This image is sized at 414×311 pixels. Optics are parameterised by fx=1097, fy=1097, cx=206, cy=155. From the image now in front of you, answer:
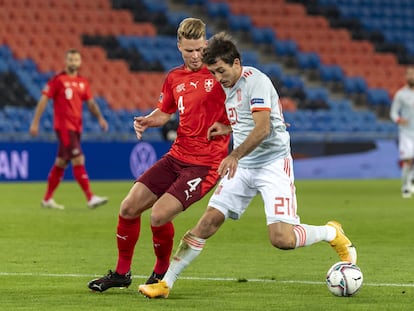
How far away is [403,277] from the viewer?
8766mm

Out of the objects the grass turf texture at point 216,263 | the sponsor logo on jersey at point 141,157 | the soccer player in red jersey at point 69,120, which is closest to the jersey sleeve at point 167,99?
the grass turf texture at point 216,263

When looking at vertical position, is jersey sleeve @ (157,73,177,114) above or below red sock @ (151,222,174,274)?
above

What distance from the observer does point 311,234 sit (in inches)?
311

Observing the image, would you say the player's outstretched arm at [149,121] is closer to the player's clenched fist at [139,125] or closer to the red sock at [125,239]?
the player's clenched fist at [139,125]

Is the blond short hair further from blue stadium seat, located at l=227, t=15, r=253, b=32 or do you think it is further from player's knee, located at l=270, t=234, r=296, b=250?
blue stadium seat, located at l=227, t=15, r=253, b=32

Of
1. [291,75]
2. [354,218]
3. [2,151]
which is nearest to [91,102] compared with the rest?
[354,218]

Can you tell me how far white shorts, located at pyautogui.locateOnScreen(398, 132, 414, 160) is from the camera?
19.5m

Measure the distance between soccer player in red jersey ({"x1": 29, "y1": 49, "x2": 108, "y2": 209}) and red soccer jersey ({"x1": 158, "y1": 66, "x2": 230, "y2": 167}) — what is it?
7599 millimetres

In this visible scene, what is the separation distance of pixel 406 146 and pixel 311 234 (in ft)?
39.4

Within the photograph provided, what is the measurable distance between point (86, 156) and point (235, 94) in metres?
15.9

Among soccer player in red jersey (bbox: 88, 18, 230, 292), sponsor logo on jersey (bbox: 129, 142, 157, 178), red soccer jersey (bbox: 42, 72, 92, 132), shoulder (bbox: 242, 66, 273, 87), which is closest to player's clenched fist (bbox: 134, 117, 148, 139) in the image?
soccer player in red jersey (bbox: 88, 18, 230, 292)

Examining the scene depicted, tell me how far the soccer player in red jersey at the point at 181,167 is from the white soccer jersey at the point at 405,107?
36.8 feet

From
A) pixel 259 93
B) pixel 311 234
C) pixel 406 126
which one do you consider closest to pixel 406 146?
pixel 406 126

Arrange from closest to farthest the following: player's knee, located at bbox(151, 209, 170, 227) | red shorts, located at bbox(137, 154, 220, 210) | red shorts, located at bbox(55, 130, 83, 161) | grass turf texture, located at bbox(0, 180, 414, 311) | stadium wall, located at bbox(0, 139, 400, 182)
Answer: grass turf texture, located at bbox(0, 180, 414, 311)
player's knee, located at bbox(151, 209, 170, 227)
red shorts, located at bbox(137, 154, 220, 210)
red shorts, located at bbox(55, 130, 83, 161)
stadium wall, located at bbox(0, 139, 400, 182)
